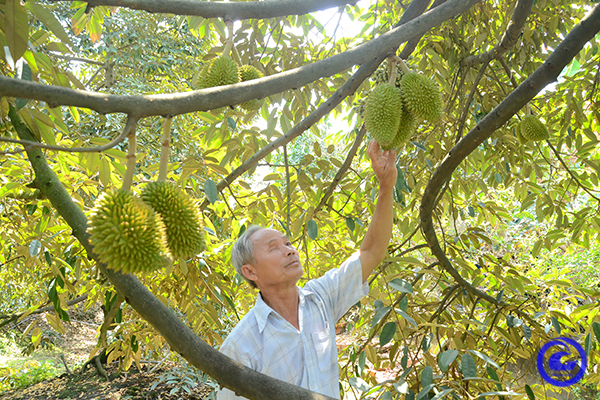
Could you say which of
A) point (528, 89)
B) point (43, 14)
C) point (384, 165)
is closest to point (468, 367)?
point (384, 165)

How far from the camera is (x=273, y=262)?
1.77 metres

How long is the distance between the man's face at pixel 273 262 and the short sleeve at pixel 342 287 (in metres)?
0.13

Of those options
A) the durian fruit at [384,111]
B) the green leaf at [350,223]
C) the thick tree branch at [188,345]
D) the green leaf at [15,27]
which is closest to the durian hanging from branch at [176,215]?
the thick tree branch at [188,345]

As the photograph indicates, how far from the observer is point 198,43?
23.2ft

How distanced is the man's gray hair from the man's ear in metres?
0.02

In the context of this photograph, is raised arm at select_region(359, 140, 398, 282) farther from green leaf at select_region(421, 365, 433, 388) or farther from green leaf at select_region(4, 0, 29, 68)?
green leaf at select_region(4, 0, 29, 68)

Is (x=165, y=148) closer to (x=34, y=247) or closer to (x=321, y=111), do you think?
(x=321, y=111)

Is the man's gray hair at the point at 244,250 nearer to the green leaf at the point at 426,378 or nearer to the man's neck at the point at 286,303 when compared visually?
the man's neck at the point at 286,303

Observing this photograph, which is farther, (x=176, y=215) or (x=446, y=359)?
(x=446, y=359)

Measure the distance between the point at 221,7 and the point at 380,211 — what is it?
1.05m

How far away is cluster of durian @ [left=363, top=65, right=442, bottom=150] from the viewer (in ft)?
3.63

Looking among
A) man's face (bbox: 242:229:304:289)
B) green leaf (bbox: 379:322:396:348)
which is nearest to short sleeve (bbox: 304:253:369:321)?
man's face (bbox: 242:229:304:289)

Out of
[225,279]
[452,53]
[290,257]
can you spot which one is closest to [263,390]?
[290,257]

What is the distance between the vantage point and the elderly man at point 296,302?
5.04ft
